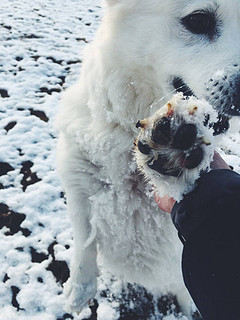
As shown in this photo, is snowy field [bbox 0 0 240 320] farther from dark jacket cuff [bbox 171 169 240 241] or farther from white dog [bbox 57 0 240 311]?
dark jacket cuff [bbox 171 169 240 241]

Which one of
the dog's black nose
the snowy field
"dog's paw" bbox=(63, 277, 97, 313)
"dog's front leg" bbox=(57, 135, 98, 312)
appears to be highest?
the dog's black nose

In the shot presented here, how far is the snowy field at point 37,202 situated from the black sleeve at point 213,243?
599mm

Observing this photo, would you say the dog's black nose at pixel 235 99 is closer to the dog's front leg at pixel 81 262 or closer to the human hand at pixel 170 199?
the human hand at pixel 170 199

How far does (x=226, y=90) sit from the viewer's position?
1475 millimetres

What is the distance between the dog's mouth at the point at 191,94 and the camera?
5.31ft

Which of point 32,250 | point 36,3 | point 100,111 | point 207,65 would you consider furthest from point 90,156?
point 36,3

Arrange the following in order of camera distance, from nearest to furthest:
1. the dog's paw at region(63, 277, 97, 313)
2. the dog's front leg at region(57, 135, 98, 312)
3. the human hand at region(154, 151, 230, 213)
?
the human hand at region(154, 151, 230, 213), the dog's front leg at region(57, 135, 98, 312), the dog's paw at region(63, 277, 97, 313)

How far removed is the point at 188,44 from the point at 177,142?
797mm

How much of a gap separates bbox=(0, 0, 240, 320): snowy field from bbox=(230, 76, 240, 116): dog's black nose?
260 mm

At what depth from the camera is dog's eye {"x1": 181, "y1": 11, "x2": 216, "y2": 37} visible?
1627 millimetres

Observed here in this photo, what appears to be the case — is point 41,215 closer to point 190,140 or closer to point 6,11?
point 190,140

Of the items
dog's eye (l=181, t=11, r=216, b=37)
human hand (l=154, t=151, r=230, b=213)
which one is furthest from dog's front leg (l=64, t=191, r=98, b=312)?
dog's eye (l=181, t=11, r=216, b=37)

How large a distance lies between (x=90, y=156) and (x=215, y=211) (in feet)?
3.00

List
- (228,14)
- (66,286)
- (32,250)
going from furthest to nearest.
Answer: (32,250) → (66,286) → (228,14)
